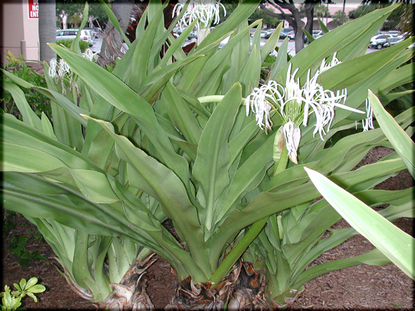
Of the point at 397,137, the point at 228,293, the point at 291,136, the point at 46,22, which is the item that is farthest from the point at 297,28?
the point at 397,137

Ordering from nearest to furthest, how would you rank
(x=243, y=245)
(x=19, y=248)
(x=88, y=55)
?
(x=243, y=245) → (x=88, y=55) → (x=19, y=248)

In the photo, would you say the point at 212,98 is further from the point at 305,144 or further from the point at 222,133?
the point at 305,144

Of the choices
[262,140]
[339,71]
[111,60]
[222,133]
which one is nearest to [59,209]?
[222,133]

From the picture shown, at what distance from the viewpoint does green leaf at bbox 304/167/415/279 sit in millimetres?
434

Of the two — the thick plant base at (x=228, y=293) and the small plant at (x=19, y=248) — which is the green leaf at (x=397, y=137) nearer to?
the thick plant base at (x=228, y=293)

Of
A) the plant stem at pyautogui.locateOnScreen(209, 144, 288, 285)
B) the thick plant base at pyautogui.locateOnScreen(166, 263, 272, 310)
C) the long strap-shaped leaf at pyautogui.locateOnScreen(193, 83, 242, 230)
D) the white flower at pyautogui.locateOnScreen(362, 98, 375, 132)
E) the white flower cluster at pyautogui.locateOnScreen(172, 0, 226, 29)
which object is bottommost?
the thick plant base at pyautogui.locateOnScreen(166, 263, 272, 310)

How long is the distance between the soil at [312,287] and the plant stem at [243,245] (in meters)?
0.40

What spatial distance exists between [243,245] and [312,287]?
91cm

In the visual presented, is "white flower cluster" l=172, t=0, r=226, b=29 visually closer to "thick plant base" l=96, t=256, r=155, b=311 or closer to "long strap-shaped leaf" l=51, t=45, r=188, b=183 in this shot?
"long strap-shaped leaf" l=51, t=45, r=188, b=183

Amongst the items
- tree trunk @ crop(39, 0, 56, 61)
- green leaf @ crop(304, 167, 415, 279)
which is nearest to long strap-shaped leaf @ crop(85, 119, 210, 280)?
green leaf @ crop(304, 167, 415, 279)

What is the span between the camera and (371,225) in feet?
1.43

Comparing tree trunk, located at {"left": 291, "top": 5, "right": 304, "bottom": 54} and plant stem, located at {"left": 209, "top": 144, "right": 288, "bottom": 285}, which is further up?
tree trunk, located at {"left": 291, "top": 5, "right": 304, "bottom": 54}

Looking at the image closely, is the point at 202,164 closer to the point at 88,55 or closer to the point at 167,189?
the point at 167,189

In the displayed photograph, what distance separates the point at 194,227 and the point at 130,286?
478mm
